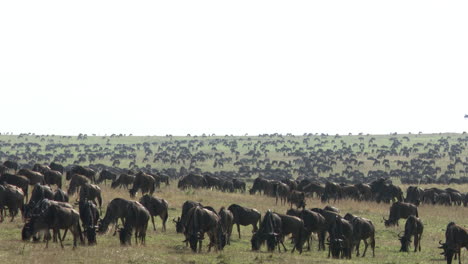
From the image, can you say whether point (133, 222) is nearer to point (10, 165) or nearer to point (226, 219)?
point (226, 219)

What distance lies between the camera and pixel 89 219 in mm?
27938

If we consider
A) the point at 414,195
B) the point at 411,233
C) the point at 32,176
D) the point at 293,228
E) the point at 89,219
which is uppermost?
the point at 32,176

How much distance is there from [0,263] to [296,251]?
47.4 ft

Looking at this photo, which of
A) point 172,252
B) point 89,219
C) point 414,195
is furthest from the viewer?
point 414,195

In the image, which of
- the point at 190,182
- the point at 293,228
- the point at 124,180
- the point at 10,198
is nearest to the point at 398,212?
the point at 293,228

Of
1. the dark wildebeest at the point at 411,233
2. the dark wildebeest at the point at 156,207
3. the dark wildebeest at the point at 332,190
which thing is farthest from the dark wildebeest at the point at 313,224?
the dark wildebeest at the point at 332,190

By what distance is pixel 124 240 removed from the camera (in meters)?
28.0

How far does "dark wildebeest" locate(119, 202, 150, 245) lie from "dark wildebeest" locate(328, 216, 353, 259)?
27.9ft

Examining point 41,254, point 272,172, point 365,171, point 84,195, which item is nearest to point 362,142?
point 365,171

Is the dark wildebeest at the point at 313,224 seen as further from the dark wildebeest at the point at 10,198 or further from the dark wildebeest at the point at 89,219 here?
the dark wildebeest at the point at 10,198

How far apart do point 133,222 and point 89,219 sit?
1.94 metres

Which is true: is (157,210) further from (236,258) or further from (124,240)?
(236,258)

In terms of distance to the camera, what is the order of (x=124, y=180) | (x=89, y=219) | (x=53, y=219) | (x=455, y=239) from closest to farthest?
(x=53, y=219) → (x=89, y=219) → (x=455, y=239) → (x=124, y=180)

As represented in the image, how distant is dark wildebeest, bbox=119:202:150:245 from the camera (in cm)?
2812
